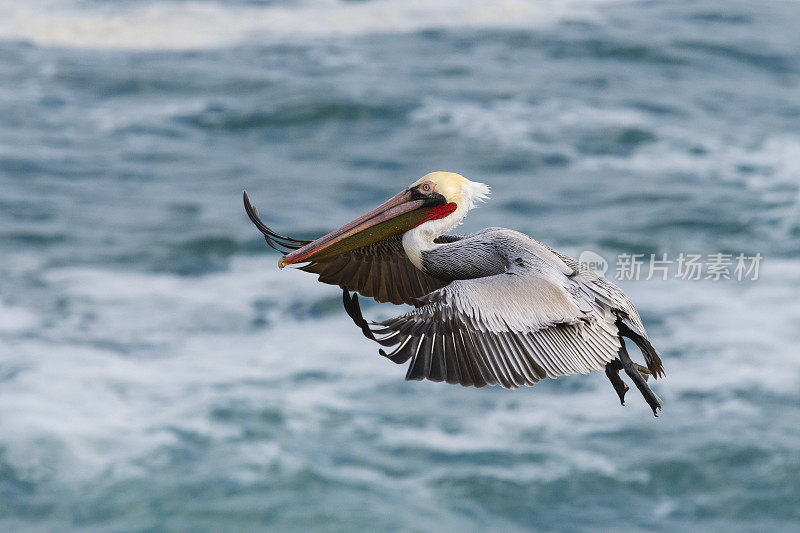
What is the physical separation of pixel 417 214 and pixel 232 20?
5109 centimetres

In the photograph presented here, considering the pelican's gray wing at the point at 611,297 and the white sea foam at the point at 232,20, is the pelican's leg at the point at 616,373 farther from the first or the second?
the white sea foam at the point at 232,20

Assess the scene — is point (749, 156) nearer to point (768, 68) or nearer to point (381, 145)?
point (768, 68)

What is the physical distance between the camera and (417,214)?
24.8ft

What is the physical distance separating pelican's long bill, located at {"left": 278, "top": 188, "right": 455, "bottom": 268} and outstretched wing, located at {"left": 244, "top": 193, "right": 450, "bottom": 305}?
624 mm

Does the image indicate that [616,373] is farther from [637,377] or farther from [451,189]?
[451,189]

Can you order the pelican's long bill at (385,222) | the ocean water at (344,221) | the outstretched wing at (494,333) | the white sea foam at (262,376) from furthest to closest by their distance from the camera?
the white sea foam at (262,376) < the ocean water at (344,221) < the pelican's long bill at (385,222) < the outstretched wing at (494,333)

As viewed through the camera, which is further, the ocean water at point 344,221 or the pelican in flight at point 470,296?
the ocean water at point 344,221

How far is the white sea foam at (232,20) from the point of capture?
180ft

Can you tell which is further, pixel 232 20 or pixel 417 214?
pixel 232 20

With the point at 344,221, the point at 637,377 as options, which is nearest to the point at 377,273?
the point at 637,377
